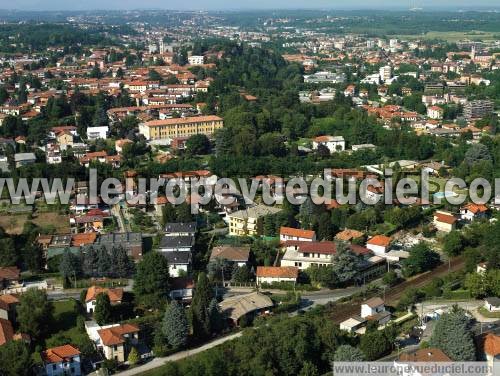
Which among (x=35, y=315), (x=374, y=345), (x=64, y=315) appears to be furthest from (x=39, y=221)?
(x=374, y=345)

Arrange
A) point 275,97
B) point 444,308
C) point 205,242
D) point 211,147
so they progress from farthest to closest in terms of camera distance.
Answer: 1. point 275,97
2. point 211,147
3. point 205,242
4. point 444,308

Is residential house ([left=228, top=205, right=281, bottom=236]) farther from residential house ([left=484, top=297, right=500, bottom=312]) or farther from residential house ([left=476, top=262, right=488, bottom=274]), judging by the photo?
residential house ([left=484, top=297, right=500, bottom=312])

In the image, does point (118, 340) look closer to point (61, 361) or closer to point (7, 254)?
point (61, 361)

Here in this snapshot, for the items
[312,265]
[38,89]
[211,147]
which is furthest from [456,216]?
[38,89]

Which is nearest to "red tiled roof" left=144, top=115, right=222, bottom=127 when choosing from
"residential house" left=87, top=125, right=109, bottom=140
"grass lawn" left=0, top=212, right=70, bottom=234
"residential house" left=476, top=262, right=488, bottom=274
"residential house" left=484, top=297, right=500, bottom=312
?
"residential house" left=87, top=125, right=109, bottom=140

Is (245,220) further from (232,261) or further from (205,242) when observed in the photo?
(232,261)
